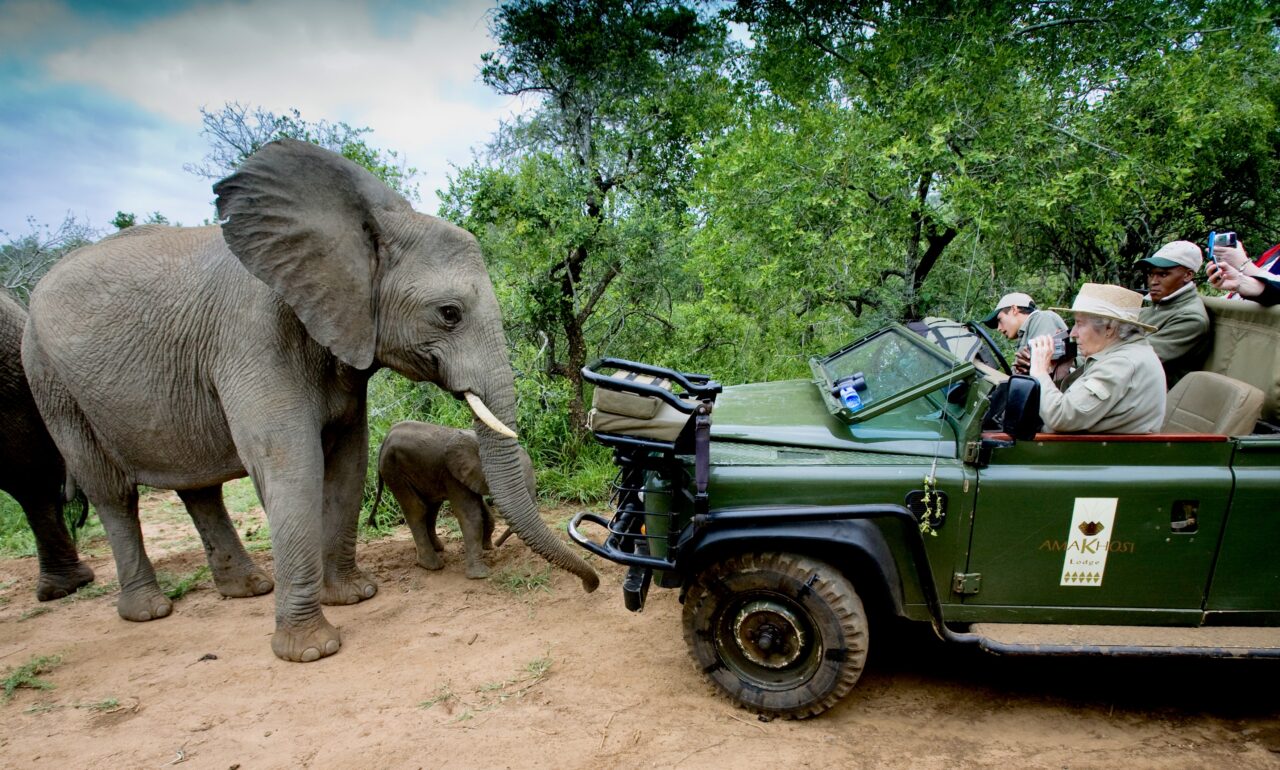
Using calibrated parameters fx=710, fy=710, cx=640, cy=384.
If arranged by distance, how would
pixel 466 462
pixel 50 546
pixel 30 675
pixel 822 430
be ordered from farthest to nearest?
pixel 50 546
pixel 466 462
pixel 30 675
pixel 822 430

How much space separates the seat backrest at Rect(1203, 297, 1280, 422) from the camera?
3.56 meters

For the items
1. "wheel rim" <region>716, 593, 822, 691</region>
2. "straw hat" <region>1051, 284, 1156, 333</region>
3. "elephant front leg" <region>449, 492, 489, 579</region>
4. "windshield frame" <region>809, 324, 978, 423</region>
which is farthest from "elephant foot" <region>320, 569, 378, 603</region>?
"straw hat" <region>1051, 284, 1156, 333</region>

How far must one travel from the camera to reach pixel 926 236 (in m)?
7.50

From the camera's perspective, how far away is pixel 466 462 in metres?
5.07

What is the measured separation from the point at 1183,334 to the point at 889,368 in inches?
74.2

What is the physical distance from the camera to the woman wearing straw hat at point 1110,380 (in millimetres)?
3191

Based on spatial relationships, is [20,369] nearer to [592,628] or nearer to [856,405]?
[592,628]

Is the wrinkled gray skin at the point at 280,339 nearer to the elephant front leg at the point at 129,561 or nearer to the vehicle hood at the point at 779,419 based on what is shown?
the elephant front leg at the point at 129,561

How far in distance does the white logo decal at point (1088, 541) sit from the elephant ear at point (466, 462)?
3567 millimetres

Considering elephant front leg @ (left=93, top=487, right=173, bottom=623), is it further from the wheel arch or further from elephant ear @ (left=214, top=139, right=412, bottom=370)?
the wheel arch

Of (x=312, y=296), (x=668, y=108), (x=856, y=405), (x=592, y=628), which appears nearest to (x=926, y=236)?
(x=668, y=108)

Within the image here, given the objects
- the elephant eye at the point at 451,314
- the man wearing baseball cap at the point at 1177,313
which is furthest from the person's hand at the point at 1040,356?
the elephant eye at the point at 451,314

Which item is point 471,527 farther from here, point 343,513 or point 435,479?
point 343,513

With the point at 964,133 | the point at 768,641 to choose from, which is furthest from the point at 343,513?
the point at 964,133
